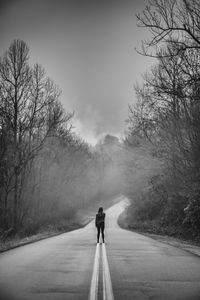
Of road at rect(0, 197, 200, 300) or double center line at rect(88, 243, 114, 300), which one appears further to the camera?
road at rect(0, 197, 200, 300)

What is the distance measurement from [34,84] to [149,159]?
1103cm

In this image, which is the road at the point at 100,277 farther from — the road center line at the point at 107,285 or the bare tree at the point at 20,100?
the bare tree at the point at 20,100

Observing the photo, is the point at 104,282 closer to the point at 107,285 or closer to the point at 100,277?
the point at 107,285

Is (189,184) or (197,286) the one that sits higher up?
(189,184)

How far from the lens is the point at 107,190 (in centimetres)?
11262

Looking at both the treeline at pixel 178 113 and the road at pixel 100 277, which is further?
the treeline at pixel 178 113

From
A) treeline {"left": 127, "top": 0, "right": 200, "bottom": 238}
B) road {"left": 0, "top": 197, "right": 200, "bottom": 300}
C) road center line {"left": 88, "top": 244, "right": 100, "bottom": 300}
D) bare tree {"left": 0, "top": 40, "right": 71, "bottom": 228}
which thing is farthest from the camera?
bare tree {"left": 0, "top": 40, "right": 71, "bottom": 228}

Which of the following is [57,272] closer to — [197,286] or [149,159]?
[197,286]

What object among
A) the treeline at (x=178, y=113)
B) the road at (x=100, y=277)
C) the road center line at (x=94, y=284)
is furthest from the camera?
Result: the treeline at (x=178, y=113)

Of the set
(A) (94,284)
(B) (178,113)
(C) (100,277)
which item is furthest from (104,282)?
(B) (178,113)

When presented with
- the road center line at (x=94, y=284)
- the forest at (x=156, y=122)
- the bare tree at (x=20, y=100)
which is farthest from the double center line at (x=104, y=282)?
the bare tree at (x=20, y=100)

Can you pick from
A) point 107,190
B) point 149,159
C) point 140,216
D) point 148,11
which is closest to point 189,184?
point 149,159

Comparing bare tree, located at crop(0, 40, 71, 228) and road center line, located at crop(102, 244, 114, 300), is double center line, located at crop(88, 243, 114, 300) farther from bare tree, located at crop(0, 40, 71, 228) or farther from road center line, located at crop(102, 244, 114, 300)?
bare tree, located at crop(0, 40, 71, 228)

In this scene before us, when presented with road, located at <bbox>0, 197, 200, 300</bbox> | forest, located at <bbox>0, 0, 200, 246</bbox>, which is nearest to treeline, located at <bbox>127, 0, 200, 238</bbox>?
forest, located at <bbox>0, 0, 200, 246</bbox>
